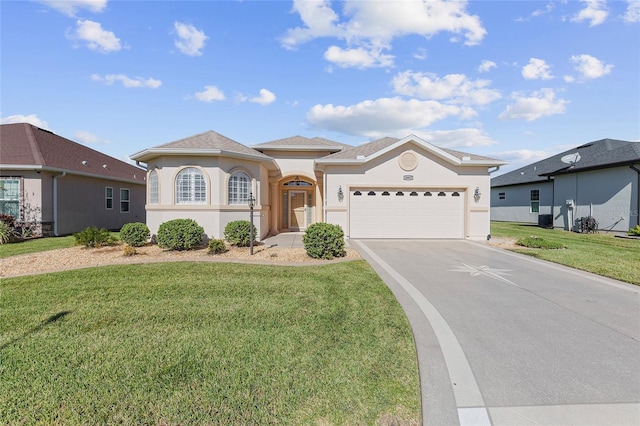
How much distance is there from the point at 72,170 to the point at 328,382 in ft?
59.2

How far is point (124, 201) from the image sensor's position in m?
19.2

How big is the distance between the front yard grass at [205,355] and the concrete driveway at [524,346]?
15.3 inches

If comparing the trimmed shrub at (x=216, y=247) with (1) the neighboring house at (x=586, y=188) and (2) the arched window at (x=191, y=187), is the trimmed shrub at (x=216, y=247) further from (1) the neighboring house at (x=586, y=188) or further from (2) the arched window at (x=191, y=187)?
(1) the neighboring house at (x=586, y=188)

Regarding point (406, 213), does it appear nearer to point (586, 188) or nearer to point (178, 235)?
point (178, 235)

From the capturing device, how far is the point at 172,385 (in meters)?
2.97

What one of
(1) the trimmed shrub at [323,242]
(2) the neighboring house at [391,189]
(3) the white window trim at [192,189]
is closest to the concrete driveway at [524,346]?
(1) the trimmed shrub at [323,242]

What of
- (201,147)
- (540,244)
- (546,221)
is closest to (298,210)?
(201,147)

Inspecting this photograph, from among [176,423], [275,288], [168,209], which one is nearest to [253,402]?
[176,423]

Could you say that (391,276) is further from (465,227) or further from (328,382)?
(465,227)

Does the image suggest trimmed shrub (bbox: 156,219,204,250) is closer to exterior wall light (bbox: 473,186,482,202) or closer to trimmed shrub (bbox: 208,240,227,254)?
trimmed shrub (bbox: 208,240,227,254)

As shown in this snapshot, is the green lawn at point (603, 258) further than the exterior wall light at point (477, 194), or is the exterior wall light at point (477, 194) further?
the exterior wall light at point (477, 194)

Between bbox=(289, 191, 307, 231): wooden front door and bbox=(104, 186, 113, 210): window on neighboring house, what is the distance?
11.3m

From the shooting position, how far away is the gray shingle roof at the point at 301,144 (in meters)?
15.8

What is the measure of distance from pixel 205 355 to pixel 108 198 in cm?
1864
